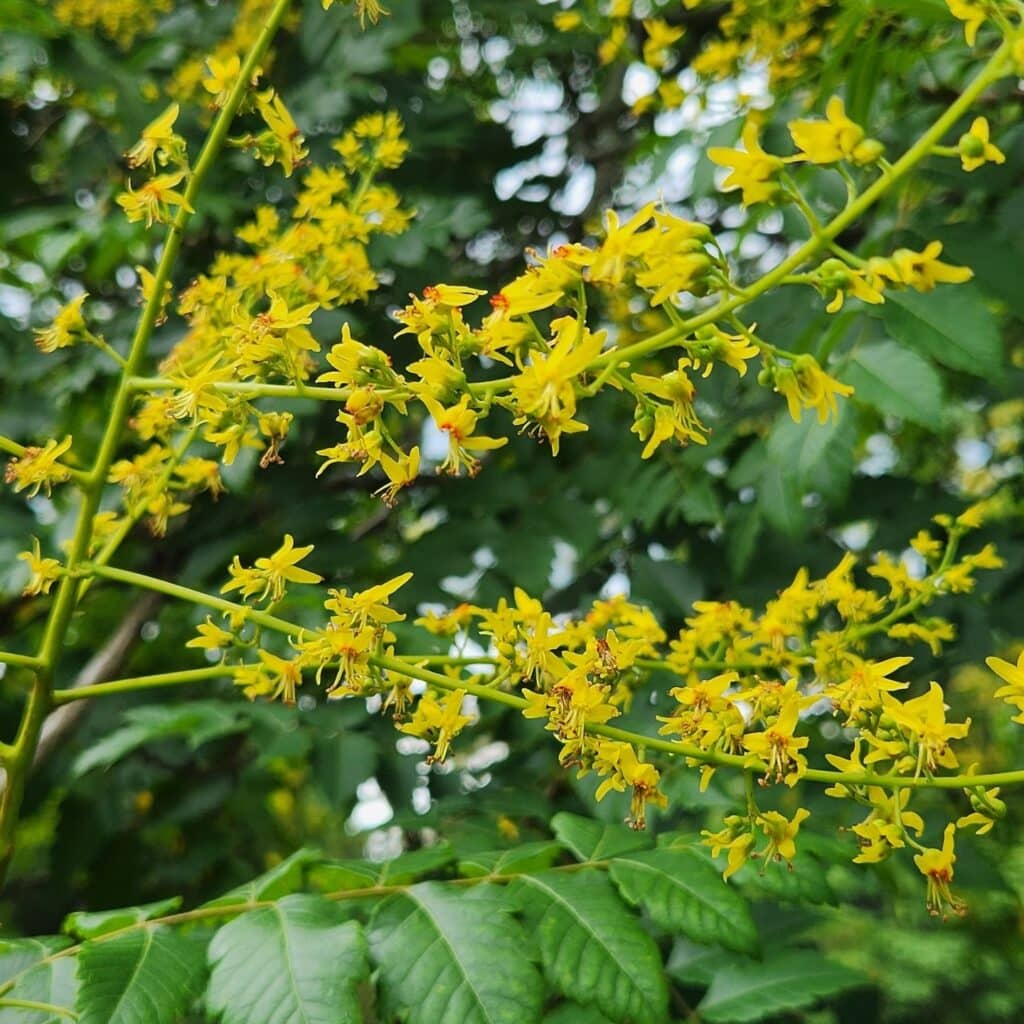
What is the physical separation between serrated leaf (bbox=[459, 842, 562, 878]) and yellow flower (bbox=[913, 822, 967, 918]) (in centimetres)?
37

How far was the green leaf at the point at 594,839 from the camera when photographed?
3.76 feet

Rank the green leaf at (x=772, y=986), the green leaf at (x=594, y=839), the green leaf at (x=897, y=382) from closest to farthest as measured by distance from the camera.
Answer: the green leaf at (x=594, y=839) < the green leaf at (x=772, y=986) < the green leaf at (x=897, y=382)

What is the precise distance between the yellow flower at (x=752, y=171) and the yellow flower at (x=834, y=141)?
0.03m

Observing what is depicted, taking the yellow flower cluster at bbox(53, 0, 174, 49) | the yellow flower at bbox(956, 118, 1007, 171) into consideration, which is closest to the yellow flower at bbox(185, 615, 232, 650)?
the yellow flower at bbox(956, 118, 1007, 171)

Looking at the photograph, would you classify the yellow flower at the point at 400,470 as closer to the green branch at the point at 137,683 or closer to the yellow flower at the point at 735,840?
the green branch at the point at 137,683

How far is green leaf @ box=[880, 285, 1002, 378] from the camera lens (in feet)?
4.63

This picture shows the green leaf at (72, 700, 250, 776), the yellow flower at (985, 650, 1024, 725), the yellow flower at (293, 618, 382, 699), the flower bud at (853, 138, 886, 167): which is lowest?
the green leaf at (72, 700, 250, 776)

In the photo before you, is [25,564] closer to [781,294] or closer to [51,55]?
[51,55]

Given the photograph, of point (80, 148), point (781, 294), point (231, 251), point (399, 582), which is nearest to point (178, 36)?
point (80, 148)

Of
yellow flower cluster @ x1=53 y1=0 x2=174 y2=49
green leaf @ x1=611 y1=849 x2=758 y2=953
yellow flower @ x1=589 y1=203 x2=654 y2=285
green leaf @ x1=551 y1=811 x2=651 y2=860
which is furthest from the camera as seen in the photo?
yellow flower cluster @ x1=53 y1=0 x2=174 y2=49

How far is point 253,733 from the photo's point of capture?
5.72ft

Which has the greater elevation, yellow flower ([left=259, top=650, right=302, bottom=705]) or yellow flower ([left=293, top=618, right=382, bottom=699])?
yellow flower ([left=293, top=618, right=382, bottom=699])

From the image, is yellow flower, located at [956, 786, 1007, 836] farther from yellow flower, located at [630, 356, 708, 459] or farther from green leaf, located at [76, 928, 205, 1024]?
green leaf, located at [76, 928, 205, 1024]

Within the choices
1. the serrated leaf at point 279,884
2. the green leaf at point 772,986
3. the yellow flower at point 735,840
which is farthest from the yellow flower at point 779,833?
the serrated leaf at point 279,884
